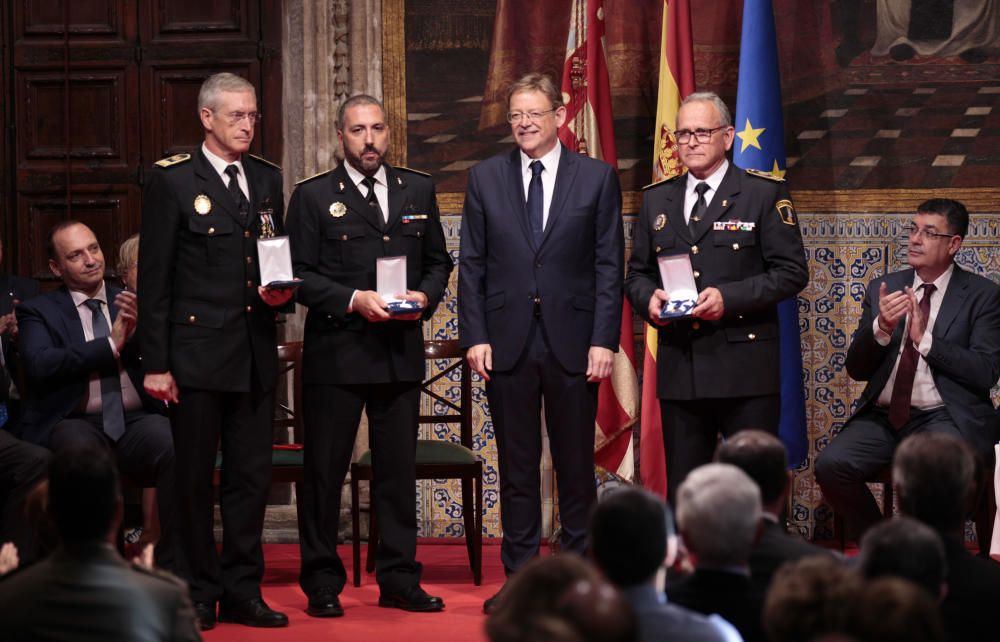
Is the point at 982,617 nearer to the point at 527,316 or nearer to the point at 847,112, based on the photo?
the point at 527,316

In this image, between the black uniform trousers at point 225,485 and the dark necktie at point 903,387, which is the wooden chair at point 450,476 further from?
the dark necktie at point 903,387

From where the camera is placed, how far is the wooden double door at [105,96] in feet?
22.2

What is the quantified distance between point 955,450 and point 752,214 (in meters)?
1.91

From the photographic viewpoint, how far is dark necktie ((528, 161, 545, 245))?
4777 millimetres

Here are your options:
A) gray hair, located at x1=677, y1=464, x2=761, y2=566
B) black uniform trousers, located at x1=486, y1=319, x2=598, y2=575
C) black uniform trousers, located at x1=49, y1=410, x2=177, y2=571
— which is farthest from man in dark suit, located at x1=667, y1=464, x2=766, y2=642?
black uniform trousers, located at x1=49, y1=410, x2=177, y2=571

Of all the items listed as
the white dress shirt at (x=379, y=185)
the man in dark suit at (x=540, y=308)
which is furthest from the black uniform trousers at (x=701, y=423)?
the white dress shirt at (x=379, y=185)

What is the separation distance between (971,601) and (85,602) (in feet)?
5.60

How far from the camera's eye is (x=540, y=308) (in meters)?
4.70

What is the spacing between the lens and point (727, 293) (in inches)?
179

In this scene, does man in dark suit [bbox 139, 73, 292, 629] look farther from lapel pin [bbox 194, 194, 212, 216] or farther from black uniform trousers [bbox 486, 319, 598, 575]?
black uniform trousers [bbox 486, 319, 598, 575]

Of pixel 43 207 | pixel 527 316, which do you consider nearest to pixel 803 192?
pixel 527 316

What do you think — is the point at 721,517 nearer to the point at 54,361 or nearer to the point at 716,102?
the point at 716,102

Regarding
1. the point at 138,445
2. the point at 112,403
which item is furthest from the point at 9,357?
the point at 138,445

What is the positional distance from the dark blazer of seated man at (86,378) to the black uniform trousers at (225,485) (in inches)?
18.0
